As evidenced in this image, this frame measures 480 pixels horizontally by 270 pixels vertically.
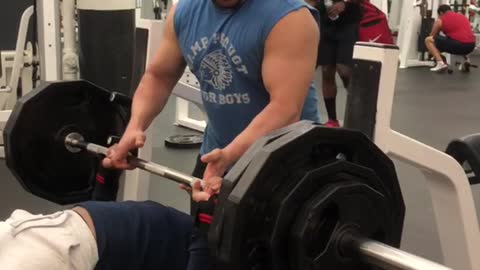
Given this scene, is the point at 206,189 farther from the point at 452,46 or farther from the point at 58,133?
the point at 452,46

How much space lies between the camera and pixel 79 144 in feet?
6.12

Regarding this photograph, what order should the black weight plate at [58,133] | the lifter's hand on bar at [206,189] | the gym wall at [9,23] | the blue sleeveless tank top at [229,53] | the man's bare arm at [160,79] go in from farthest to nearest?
the gym wall at [9,23] < the black weight plate at [58,133] < the man's bare arm at [160,79] < the blue sleeveless tank top at [229,53] < the lifter's hand on bar at [206,189]

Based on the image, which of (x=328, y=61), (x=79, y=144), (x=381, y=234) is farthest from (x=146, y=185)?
(x=328, y=61)

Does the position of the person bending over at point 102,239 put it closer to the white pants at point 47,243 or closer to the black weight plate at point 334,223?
the white pants at point 47,243

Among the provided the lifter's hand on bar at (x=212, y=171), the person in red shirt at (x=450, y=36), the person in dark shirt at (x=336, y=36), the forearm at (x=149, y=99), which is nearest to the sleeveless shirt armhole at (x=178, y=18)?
the forearm at (x=149, y=99)

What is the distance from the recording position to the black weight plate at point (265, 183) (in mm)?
872

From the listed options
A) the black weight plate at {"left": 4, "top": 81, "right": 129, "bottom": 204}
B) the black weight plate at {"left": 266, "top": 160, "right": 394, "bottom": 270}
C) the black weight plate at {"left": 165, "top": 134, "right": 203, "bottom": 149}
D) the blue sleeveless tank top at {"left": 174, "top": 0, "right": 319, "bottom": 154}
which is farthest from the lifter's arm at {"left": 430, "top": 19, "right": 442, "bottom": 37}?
the black weight plate at {"left": 266, "top": 160, "right": 394, "bottom": 270}

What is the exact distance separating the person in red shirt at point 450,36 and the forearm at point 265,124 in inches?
291

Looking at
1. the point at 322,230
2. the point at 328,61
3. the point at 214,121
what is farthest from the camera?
the point at 328,61

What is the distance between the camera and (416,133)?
4766mm

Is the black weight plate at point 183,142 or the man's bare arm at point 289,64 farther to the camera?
the black weight plate at point 183,142

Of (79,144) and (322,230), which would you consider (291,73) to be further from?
(79,144)

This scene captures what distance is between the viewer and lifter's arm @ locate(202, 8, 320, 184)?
4.53ft

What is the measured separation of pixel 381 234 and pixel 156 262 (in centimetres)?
46
